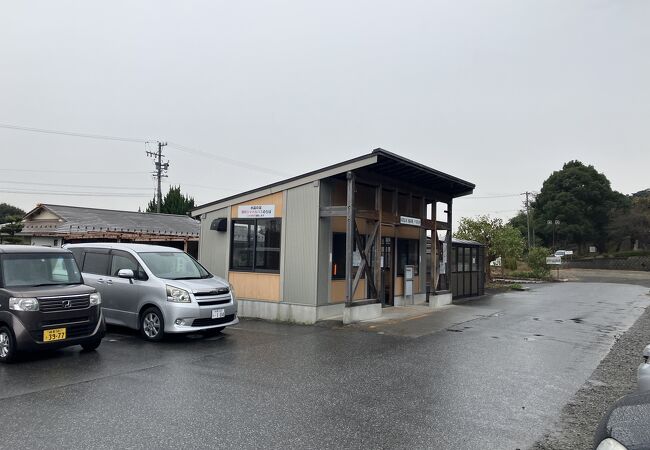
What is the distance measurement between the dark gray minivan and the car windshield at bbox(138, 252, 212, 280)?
61.7 inches

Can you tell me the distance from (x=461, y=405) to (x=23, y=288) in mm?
6424

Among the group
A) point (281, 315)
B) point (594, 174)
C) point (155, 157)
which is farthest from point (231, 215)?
point (594, 174)

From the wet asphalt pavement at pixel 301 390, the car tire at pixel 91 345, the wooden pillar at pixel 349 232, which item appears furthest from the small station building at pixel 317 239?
the car tire at pixel 91 345

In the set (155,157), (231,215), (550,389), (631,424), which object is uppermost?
(155,157)

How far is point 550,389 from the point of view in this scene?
6227 mm

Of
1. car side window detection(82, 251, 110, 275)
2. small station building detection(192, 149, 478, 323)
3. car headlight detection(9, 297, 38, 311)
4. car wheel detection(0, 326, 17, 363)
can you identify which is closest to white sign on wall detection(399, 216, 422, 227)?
small station building detection(192, 149, 478, 323)

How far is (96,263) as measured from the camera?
33.4 ft

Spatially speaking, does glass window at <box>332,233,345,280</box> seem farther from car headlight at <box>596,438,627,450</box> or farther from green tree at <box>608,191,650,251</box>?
green tree at <box>608,191,650,251</box>

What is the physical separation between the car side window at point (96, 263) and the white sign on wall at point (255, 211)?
373 centimetres

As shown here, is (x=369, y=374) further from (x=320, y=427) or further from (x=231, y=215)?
(x=231, y=215)

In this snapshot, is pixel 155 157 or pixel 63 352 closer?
pixel 63 352

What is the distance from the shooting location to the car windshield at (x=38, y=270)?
23.9 ft

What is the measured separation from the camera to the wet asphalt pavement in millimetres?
4441

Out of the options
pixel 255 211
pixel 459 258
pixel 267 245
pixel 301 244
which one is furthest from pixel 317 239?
pixel 459 258
